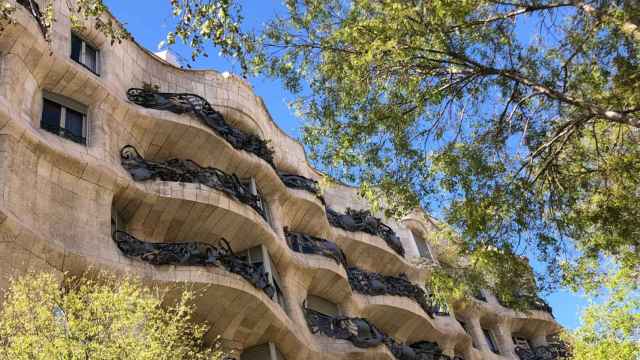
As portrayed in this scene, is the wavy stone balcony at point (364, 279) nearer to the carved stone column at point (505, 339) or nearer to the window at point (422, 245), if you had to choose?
the window at point (422, 245)

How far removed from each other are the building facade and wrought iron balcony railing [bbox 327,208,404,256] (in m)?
0.08

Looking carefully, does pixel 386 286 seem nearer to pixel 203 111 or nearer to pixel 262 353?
pixel 262 353

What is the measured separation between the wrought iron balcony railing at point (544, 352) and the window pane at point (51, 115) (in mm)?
21195

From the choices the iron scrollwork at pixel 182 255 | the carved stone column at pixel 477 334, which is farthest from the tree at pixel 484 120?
the carved stone column at pixel 477 334

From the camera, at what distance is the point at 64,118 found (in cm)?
1798

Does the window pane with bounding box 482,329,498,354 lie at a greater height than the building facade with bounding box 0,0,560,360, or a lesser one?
lesser

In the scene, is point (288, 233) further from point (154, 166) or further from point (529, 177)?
point (529, 177)

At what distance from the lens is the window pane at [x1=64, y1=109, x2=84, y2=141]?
58.4 feet

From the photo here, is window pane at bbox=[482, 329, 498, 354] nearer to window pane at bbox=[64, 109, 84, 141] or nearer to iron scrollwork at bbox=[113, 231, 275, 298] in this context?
iron scrollwork at bbox=[113, 231, 275, 298]

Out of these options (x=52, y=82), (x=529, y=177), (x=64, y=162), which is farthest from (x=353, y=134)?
(x=52, y=82)

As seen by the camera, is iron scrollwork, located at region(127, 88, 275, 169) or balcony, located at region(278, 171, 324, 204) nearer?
iron scrollwork, located at region(127, 88, 275, 169)

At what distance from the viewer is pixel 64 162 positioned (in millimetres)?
16391

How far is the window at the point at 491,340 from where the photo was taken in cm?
3045

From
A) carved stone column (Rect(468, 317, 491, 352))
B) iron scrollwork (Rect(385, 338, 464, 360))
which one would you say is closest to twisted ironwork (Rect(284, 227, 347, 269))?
iron scrollwork (Rect(385, 338, 464, 360))
